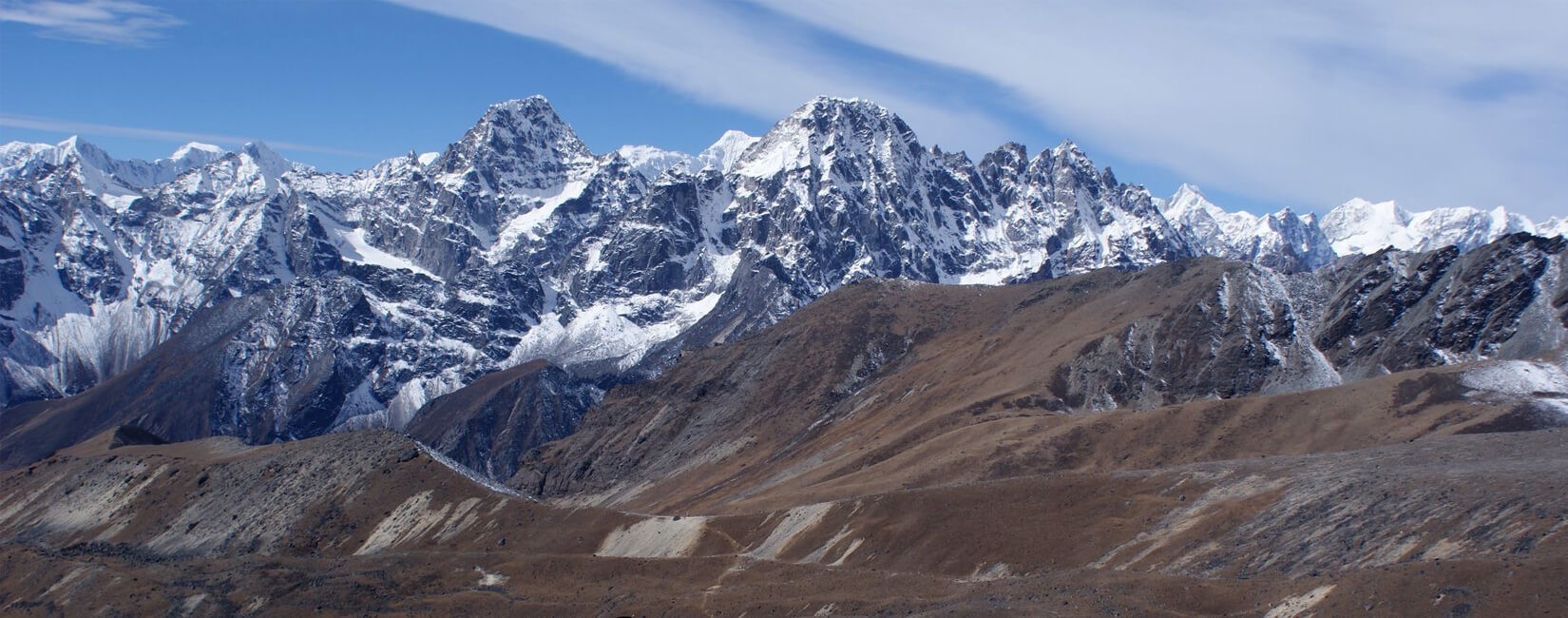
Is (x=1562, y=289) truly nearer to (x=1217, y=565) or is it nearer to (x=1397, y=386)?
(x=1397, y=386)

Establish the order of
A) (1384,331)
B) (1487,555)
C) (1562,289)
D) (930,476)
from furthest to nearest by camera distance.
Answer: (1384,331)
(1562,289)
(930,476)
(1487,555)

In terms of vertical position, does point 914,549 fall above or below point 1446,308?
below

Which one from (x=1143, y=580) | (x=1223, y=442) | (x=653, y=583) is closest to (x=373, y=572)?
(x=653, y=583)

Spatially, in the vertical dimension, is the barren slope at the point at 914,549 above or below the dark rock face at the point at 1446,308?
below

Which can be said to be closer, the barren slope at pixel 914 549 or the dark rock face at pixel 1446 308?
the barren slope at pixel 914 549

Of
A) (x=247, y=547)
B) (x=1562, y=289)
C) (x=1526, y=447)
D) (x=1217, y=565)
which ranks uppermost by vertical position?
(x=1562, y=289)

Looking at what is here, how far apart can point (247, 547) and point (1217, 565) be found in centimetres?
→ 9793

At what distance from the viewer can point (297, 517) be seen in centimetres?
13900

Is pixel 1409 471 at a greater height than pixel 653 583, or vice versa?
pixel 1409 471

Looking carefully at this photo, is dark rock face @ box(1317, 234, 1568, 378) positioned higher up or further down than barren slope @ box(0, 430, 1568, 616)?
higher up

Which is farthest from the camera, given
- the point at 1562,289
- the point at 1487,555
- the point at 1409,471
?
the point at 1562,289

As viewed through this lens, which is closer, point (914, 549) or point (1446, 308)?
point (914, 549)

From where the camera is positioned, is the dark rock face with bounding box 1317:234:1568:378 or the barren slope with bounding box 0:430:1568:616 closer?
the barren slope with bounding box 0:430:1568:616

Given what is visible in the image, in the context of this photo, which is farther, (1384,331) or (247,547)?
(1384,331)
